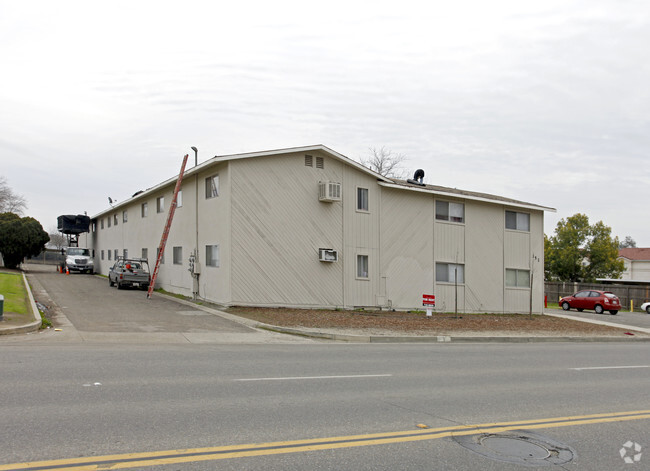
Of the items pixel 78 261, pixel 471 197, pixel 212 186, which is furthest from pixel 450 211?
pixel 78 261

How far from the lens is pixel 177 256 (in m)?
27.3

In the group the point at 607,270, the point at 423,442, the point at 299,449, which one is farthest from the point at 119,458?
the point at 607,270

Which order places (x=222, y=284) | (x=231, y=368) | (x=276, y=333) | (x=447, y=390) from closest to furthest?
(x=447, y=390)
(x=231, y=368)
(x=276, y=333)
(x=222, y=284)

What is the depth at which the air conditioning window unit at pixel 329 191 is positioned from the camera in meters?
23.2

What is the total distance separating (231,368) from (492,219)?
2240cm

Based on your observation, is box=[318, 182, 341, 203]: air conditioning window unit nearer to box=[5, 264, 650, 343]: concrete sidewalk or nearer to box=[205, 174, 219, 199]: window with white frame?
box=[205, 174, 219, 199]: window with white frame

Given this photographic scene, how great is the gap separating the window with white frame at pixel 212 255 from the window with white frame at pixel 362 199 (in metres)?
6.74

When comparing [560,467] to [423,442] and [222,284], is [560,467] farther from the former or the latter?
[222,284]

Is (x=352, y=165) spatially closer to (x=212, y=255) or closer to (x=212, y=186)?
(x=212, y=186)

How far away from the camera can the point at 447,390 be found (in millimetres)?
8828

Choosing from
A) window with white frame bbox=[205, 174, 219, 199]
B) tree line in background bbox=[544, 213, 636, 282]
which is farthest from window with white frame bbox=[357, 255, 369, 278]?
tree line in background bbox=[544, 213, 636, 282]

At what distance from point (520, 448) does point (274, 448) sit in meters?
2.64

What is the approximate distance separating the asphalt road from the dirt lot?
18.7 ft

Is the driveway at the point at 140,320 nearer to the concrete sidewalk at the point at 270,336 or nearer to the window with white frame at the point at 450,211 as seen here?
the concrete sidewalk at the point at 270,336
